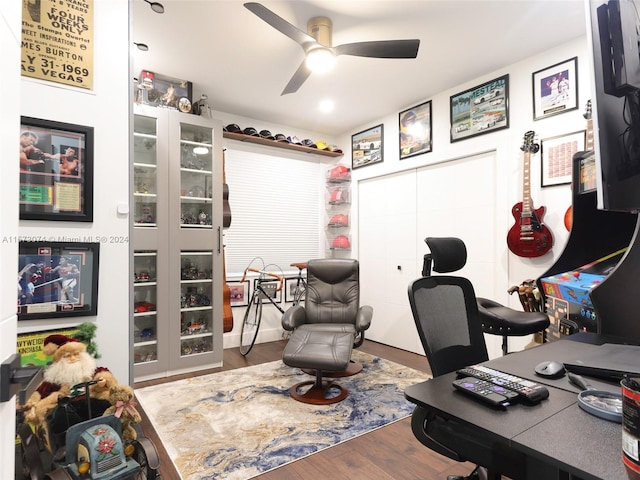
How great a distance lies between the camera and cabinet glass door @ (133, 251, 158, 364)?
3168mm

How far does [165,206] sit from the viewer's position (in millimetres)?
3195

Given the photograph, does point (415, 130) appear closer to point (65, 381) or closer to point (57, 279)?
point (57, 279)

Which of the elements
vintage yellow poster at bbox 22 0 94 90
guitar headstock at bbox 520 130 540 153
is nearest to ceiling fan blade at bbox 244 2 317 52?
vintage yellow poster at bbox 22 0 94 90

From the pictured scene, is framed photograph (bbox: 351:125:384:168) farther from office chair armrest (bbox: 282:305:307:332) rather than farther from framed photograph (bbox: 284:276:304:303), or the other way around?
office chair armrest (bbox: 282:305:307:332)

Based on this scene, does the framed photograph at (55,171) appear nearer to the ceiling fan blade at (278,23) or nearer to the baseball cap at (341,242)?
the ceiling fan blade at (278,23)

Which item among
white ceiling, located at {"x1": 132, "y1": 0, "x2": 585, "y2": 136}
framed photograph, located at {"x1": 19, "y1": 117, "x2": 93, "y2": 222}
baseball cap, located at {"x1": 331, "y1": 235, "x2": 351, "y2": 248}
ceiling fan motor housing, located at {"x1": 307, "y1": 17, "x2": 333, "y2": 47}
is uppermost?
white ceiling, located at {"x1": 132, "y1": 0, "x2": 585, "y2": 136}

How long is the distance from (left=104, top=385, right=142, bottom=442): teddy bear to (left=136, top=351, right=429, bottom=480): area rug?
0.56 m

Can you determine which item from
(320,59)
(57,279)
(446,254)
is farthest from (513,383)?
(320,59)

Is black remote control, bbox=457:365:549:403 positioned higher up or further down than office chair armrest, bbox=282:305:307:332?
higher up

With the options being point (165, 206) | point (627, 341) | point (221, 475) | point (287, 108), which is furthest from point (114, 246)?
point (287, 108)

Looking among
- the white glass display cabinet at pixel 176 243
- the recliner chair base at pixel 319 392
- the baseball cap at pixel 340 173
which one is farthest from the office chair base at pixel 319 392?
the baseball cap at pixel 340 173

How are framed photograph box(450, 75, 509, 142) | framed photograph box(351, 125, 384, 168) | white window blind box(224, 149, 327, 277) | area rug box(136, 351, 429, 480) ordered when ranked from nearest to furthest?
area rug box(136, 351, 429, 480) < framed photograph box(450, 75, 509, 142) < white window blind box(224, 149, 327, 277) < framed photograph box(351, 125, 384, 168)

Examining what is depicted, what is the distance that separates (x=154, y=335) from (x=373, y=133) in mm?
3383

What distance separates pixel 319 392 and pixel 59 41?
2667 millimetres
